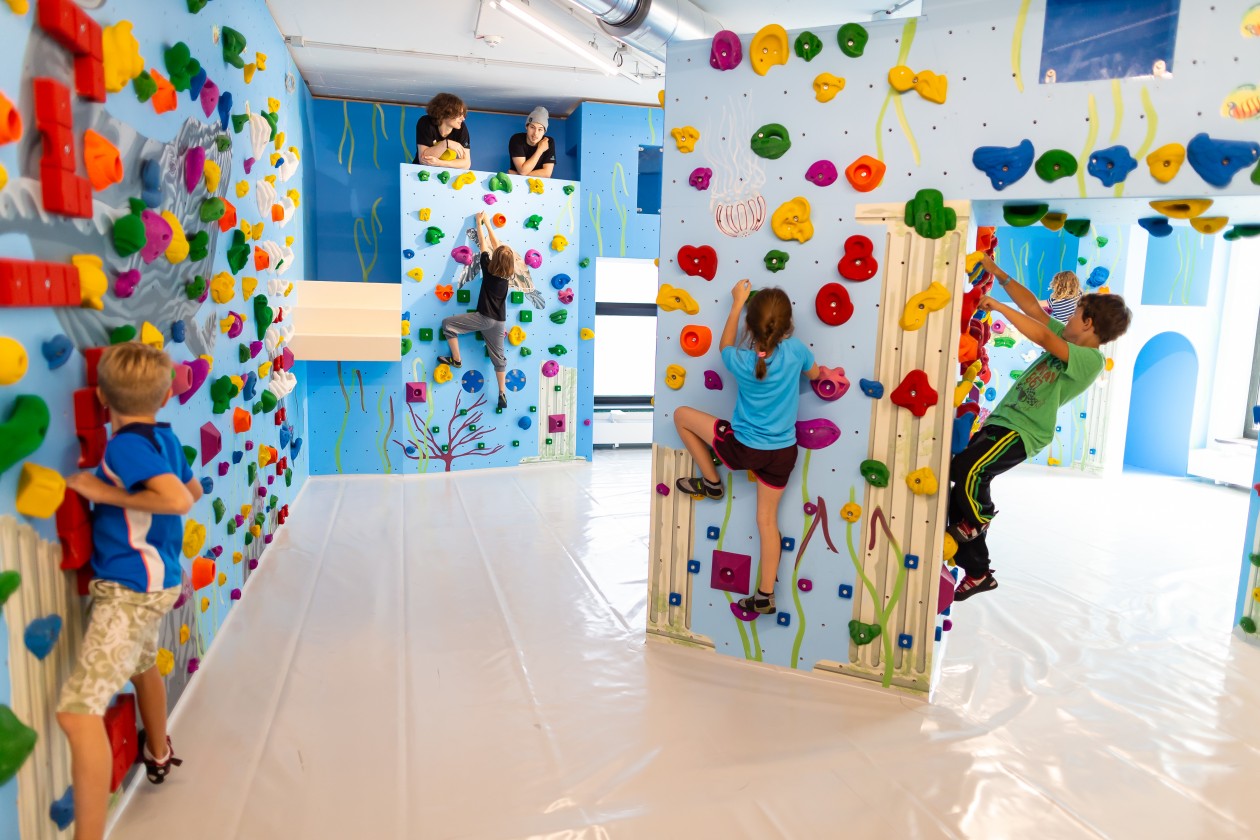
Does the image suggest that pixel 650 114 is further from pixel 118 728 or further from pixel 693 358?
pixel 118 728

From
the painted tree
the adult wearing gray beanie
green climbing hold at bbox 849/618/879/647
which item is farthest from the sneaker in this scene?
the adult wearing gray beanie

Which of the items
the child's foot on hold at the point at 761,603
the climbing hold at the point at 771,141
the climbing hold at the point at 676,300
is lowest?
the child's foot on hold at the point at 761,603

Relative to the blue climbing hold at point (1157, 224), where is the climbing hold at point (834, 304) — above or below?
below

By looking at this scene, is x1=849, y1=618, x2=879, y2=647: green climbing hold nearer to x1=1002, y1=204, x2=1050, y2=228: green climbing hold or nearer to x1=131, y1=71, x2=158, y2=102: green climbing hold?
x1=1002, y1=204, x2=1050, y2=228: green climbing hold

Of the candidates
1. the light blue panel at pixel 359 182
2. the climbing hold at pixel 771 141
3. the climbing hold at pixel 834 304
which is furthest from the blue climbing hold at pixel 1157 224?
the light blue panel at pixel 359 182

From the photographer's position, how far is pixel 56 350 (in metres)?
1.76

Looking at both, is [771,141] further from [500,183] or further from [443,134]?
[443,134]

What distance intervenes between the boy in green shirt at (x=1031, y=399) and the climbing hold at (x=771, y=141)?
80 cm

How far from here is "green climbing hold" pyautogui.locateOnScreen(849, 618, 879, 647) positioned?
298 centimetres

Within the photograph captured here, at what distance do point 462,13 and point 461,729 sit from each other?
152 inches

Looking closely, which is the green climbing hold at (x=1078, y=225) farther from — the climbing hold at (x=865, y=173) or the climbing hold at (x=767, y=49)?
the climbing hold at (x=767, y=49)

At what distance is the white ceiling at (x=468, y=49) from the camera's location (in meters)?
4.44

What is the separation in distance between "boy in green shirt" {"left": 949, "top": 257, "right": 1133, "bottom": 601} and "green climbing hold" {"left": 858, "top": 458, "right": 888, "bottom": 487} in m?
0.27

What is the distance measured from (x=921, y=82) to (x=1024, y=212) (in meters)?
0.55
